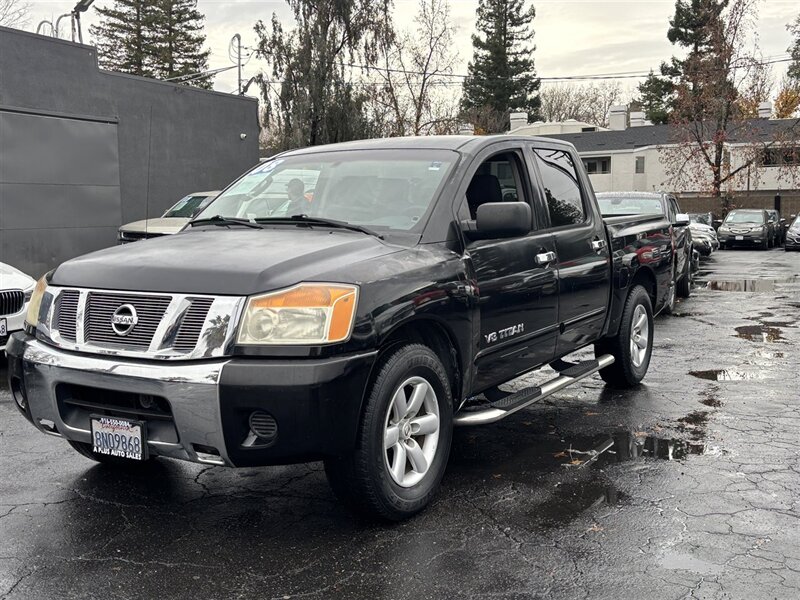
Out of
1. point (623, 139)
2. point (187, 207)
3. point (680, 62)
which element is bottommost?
point (187, 207)

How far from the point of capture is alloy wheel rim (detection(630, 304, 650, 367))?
281 inches

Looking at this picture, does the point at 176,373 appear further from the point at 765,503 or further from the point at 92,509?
the point at 765,503

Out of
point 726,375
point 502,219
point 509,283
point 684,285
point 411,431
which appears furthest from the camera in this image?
point 684,285

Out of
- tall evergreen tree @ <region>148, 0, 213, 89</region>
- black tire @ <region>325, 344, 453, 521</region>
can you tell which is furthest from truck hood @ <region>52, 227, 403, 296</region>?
tall evergreen tree @ <region>148, 0, 213, 89</region>

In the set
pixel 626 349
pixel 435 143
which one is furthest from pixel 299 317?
pixel 626 349

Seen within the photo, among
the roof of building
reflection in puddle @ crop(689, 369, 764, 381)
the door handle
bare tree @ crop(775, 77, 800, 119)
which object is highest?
bare tree @ crop(775, 77, 800, 119)

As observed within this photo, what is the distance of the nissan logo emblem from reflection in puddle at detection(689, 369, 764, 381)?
5.59m

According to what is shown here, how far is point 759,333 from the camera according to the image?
34.1 feet

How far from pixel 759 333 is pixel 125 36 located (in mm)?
57279

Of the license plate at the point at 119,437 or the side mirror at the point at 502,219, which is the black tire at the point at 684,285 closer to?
the side mirror at the point at 502,219

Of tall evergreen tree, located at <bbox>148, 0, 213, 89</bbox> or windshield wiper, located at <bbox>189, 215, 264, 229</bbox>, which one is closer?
windshield wiper, located at <bbox>189, 215, 264, 229</bbox>

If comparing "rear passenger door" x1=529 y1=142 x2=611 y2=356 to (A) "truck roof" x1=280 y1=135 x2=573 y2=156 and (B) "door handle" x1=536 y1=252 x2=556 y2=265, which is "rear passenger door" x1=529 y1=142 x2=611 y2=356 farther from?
(A) "truck roof" x1=280 y1=135 x2=573 y2=156

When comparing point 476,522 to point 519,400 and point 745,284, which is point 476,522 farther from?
point 745,284

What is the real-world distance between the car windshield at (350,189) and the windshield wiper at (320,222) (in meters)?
0.08
